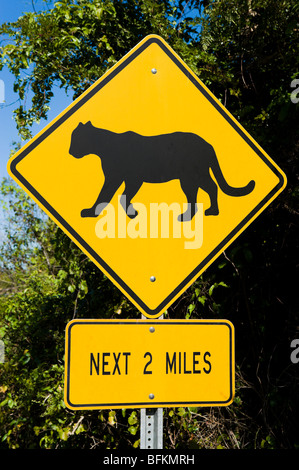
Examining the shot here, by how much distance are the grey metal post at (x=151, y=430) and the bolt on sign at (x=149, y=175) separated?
38cm

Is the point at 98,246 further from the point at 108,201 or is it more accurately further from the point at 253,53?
the point at 253,53

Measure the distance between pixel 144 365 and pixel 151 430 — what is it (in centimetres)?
25

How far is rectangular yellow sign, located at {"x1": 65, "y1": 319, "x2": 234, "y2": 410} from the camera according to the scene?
1.63 metres

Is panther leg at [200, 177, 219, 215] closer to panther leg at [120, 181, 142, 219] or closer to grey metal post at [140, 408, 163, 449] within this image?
panther leg at [120, 181, 142, 219]

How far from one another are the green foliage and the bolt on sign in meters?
1.49

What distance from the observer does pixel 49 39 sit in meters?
3.74

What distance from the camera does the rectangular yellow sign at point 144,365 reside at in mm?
1631

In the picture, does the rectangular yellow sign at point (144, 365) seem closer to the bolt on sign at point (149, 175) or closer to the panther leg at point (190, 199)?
the bolt on sign at point (149, 175)

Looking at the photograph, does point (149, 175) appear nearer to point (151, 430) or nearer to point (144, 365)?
point (144, 365)

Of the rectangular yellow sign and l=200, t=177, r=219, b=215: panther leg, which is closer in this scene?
the rectangular yellow sign

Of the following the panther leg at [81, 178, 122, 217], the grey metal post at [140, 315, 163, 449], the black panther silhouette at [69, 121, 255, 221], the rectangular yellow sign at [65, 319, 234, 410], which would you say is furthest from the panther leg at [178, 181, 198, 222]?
the grey metal post at [140, 315, 163, 449]

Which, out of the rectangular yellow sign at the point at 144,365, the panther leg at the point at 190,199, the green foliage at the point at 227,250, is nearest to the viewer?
the rectangular yellow sign at the point at 144,365

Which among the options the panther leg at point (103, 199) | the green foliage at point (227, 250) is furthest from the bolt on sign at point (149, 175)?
the green foliage at point (227, 250)
